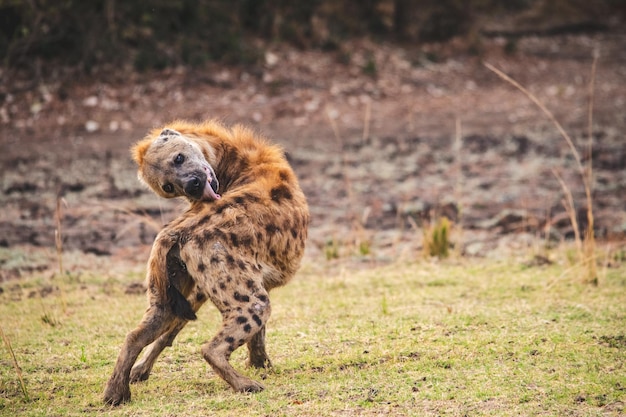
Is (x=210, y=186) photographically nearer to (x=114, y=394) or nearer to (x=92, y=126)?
(x=114, y=394)

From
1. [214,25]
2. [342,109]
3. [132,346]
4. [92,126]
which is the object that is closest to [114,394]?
[132,346]

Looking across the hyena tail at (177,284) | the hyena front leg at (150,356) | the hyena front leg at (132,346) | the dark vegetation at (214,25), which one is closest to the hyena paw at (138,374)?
the hyena front leg at (150,356)

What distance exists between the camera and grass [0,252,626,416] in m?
Answer: 3.41

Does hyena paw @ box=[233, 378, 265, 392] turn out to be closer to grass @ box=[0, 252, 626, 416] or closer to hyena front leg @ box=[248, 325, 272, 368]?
grass @ box=[0, 252, 626, 416]

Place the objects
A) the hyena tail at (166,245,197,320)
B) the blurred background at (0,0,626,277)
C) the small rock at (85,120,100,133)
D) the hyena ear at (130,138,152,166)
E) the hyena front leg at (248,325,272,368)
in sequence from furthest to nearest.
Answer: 1. the small rock at (85,120,100,133)
2. the blurred background at (0,0,626,277)
3. the hyena ear at (130,138,152,166)
4. the hyena front leg at (248,325,272,368)
5. the hyena tail at (166,245,197,320)

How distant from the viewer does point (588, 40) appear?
14.7m

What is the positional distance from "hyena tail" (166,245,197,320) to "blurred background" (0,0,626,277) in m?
2.54

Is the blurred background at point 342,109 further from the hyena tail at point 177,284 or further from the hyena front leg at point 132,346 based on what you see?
the hyena front leg at point 132,346

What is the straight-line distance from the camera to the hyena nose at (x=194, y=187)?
3.77m

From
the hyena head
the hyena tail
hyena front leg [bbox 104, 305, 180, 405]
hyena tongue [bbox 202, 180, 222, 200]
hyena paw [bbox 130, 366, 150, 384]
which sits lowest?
hyena paw [bbox 130, 366, 150, 384]

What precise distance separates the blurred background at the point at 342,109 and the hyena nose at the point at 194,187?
7.61 feet

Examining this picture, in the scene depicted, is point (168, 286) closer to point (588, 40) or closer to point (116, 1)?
point (116, 1)

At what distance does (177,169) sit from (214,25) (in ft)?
29.7

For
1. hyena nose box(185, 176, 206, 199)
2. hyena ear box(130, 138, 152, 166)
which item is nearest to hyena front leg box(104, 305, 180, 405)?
hyena nose box(185, 176, 206, 199)
